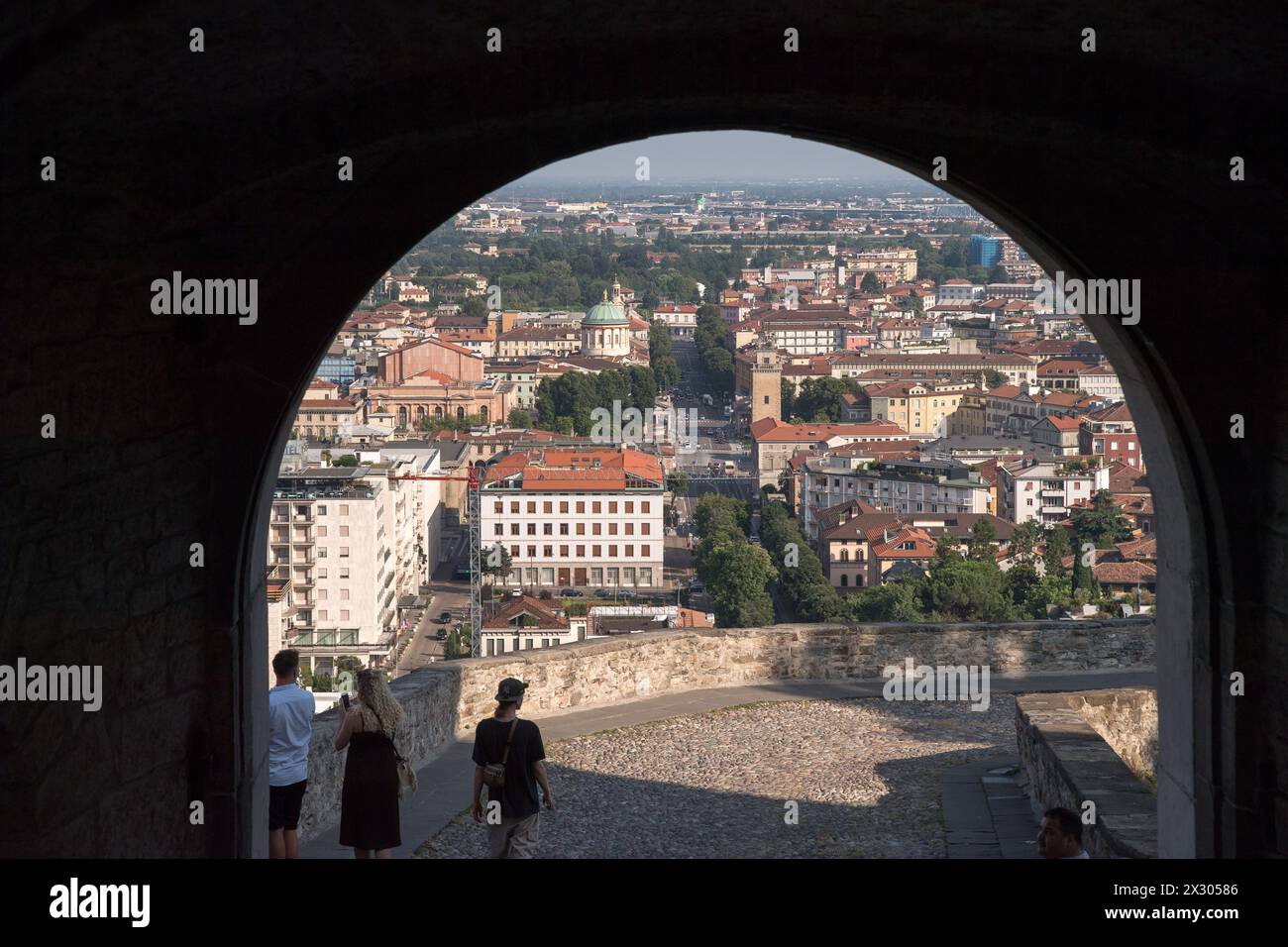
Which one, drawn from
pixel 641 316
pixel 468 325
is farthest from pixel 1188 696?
pixel 641 316

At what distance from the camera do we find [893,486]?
58719 mm

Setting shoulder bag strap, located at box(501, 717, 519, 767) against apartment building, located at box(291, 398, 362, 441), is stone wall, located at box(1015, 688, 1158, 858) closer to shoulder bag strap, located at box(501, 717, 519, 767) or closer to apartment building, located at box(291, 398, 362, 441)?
shoulder bag strap, located at box(501, 717, 519, 767)

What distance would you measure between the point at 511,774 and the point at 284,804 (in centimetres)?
60

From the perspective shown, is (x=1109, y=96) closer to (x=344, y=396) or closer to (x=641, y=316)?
(x=344, y=396)

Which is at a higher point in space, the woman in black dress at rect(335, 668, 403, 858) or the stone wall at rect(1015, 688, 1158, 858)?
the woman in black dress at rect(335, 668, 403, 858)

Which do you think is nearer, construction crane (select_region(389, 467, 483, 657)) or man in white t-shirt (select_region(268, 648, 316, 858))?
man in white t-shirt (select_region(268, 648, 316, 858))

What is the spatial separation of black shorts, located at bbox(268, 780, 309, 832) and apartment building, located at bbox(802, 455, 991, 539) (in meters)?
51.7

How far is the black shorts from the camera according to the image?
4.12 metres

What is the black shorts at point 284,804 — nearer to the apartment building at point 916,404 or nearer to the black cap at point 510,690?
the black cap at point 510,690

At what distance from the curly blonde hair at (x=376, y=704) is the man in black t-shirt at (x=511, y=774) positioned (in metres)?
0.22

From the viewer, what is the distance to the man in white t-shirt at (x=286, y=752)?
13.4 ft

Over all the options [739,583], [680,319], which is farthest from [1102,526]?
[680,319]

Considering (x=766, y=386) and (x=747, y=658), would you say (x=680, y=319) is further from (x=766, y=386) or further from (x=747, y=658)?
(x=747, y=658)

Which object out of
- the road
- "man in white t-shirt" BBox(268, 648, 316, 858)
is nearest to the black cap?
"man in white t-shirt" BBox(268, 648, 316, 858)
